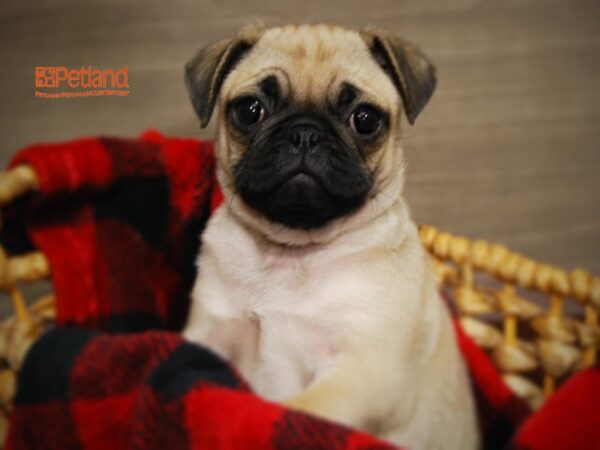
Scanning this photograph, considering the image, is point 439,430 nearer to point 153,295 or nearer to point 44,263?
point 153,295

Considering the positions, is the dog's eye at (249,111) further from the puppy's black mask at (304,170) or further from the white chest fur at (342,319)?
the white chest fur at (342,319)

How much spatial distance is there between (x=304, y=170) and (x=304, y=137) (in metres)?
0.06

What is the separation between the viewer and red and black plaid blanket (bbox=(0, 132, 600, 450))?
101 centimetres

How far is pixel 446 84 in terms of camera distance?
4.79 feet

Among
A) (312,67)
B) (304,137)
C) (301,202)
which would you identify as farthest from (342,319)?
(312,67)

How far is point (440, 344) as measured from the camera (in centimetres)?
142

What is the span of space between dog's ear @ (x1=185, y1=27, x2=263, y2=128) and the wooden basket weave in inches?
18.1

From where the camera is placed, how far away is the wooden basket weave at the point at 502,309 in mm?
1412

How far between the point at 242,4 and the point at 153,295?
80 cm

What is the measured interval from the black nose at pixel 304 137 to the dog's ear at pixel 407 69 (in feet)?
0.79

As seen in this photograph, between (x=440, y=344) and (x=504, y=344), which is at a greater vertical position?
(x=440, y=344)

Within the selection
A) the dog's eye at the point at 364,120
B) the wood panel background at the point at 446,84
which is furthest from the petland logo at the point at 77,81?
the dog's eye at the point at 364,120

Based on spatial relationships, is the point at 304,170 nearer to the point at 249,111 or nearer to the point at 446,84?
the point at 249,111

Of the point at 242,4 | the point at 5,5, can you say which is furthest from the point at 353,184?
the point at 5,5
